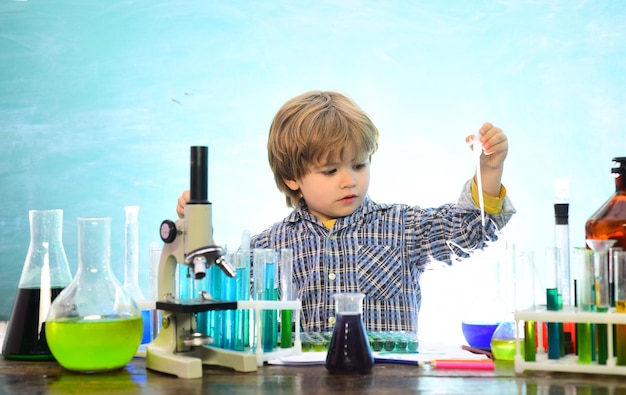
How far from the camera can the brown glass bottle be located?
1.44 meters

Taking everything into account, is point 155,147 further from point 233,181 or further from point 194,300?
point 194,300

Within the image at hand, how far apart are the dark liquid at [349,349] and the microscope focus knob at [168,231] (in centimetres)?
34

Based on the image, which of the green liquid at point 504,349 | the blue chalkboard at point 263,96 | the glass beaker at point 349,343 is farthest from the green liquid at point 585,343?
the blue chalkboard at point 263,96

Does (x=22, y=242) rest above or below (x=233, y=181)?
below

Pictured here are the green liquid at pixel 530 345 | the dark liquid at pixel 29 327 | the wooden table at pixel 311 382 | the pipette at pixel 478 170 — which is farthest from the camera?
the pipette at pixel 478 170

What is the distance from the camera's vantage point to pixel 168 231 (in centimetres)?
146

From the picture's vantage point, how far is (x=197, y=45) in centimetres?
411

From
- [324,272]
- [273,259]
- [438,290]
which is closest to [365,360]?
[273,259]

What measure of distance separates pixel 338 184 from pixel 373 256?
0.25 meters

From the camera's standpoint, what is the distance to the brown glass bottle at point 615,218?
1.44 metres

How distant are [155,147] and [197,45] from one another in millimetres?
568

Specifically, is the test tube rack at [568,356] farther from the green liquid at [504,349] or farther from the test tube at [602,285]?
the green liquid at [504,349]

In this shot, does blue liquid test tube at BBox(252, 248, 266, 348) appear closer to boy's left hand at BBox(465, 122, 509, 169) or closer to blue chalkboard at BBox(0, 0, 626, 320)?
boy's left hand at BBox(465, 122, 509, 169)

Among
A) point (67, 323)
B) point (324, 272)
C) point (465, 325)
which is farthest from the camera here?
point (324, 272)
